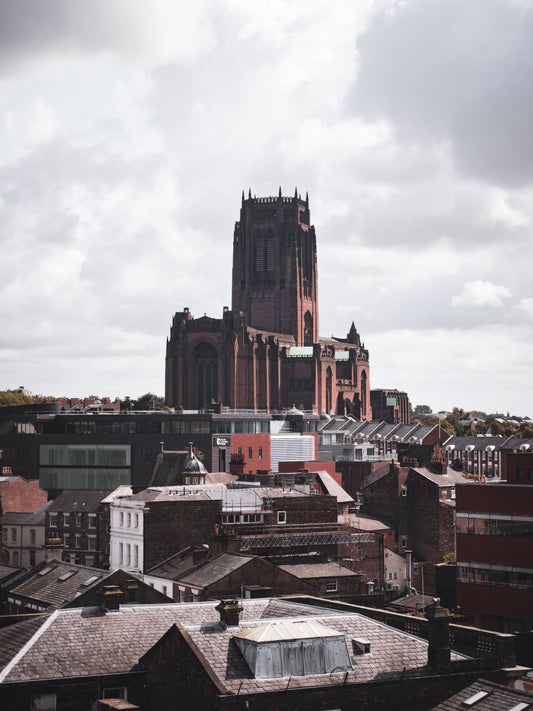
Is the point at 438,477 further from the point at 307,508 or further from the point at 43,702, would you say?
the point at 43,702

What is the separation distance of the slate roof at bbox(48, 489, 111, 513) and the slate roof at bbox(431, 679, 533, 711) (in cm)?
6257

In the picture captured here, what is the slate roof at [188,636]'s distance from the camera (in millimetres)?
29688

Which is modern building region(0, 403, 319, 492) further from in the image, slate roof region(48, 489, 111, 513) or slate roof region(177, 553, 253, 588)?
slate roof region(177, 553, 253, 588)

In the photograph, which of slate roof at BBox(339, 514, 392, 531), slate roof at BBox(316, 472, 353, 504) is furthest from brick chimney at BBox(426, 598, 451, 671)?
slate roof at BBox(316, 472, 353, 504)

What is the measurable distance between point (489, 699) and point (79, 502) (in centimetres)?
6710

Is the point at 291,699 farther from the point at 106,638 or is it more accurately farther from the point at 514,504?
the point at 514,504

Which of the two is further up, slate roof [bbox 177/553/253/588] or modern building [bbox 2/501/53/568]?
slate roof [bbox 177/553/253/588]

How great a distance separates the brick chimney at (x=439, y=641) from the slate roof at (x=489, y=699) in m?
0.98

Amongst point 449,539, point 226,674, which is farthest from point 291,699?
point 449,539

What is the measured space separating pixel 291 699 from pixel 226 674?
1870 mm

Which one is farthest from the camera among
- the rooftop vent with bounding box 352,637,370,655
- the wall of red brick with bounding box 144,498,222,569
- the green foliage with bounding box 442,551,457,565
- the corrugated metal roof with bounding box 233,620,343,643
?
the green foliage with bounding box 442,551,457,565

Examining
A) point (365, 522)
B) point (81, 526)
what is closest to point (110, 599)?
point (365, 522)

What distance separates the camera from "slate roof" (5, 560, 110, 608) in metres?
50.9

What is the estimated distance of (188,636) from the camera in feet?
96.5
